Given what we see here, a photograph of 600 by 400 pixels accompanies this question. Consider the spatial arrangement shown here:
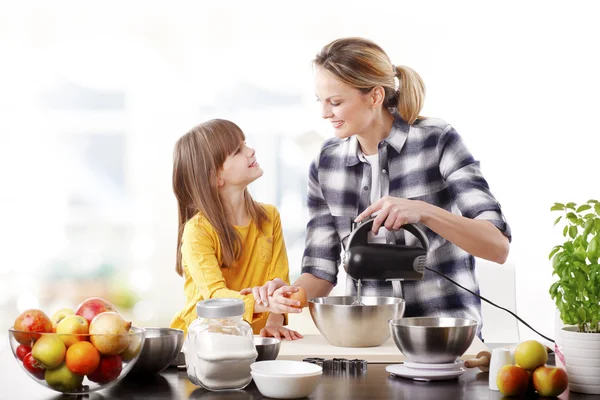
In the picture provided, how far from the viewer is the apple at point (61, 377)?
149 cm

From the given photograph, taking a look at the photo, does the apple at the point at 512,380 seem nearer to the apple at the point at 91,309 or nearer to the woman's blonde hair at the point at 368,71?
the apple at the point at 91,309

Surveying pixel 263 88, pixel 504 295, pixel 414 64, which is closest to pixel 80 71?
pixel 263 88

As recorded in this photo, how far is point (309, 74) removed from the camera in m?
6.10

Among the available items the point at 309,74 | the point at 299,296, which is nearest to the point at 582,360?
the point at 299,296

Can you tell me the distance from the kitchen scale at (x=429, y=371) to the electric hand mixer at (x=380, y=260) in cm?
26

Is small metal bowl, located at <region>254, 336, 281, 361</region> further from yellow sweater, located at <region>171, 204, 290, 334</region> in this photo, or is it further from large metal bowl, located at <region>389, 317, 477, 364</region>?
yellow sweater, located at <region>171, 204, 290, 334</region>

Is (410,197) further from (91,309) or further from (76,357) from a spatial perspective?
(76,357)

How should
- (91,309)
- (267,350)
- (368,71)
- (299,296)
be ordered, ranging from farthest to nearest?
(368,71)
(299,296)
(267,350)
(91,309)

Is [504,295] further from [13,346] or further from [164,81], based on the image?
[164,81]

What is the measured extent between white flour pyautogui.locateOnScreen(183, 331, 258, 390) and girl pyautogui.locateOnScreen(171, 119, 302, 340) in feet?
3.19

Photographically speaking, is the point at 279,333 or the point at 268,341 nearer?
the point at 268,341

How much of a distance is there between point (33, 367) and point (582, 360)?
102 centimetres

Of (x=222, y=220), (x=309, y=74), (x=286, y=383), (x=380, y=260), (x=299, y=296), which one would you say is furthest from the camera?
(x=309, y=74)

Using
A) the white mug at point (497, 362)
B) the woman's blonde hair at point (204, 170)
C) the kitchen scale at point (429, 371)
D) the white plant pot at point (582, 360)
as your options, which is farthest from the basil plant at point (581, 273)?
the woman's blonde hair at point (204, 170)
